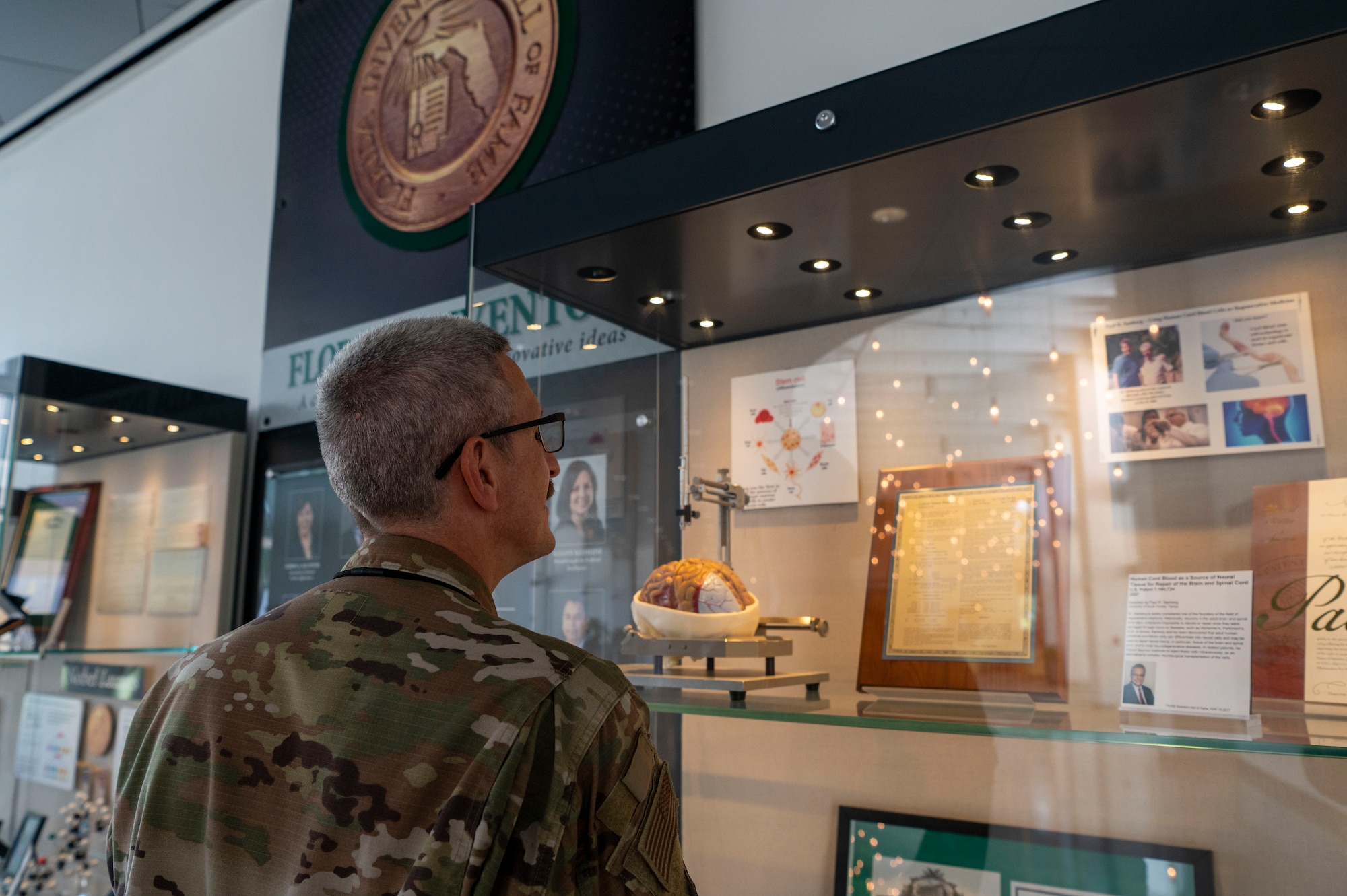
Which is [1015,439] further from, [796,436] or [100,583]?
[100,583]

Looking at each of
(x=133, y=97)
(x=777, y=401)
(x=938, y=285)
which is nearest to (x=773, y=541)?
(x=777, y=401)

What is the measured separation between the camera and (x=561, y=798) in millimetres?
795

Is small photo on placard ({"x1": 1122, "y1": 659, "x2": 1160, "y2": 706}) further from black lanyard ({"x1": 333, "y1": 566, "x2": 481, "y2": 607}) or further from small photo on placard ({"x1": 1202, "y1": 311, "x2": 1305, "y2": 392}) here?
black lanyard ({"x1": 333, "y1": 566, "x2": 481, "y2": 607})

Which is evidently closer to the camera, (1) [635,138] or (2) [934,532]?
(2) [934,532]

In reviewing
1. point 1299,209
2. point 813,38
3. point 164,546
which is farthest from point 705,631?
point 164,546

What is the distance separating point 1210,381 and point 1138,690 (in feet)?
1.43

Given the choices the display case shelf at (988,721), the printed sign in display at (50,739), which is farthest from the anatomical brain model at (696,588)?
the printed sign in display at (50,739)

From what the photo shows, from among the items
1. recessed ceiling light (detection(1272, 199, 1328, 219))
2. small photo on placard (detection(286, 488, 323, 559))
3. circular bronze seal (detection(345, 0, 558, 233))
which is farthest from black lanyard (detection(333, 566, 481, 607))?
small photo on placard (detection(286, 488, 323, 559))

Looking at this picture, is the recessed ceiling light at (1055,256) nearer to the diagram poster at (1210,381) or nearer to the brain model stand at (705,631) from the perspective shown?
the diagram poster at (1210,381)

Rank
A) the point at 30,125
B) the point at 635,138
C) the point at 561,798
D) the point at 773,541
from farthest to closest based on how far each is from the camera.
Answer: the point at 30,125
the point at 635,138
the point at 773,541
the point at 561,798

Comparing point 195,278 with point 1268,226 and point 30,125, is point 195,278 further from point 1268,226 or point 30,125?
point 1268,226

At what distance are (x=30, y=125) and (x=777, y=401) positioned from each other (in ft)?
13.1

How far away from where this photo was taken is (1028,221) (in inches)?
53.4

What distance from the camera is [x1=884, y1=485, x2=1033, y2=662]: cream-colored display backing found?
139 centimetres
